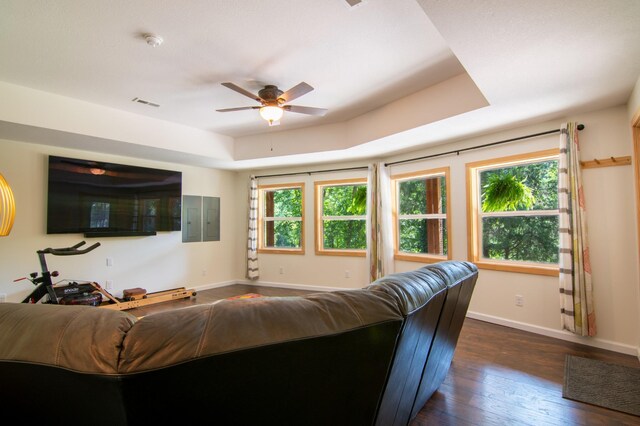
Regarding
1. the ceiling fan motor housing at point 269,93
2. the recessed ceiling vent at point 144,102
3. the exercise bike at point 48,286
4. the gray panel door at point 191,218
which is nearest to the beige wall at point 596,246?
the ceiling fan motor housing at point 269,93

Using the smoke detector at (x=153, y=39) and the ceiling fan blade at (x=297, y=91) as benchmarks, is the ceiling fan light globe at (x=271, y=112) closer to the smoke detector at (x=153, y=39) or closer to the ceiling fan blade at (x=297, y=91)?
the ceiling fan blade at (x=297, y=91)

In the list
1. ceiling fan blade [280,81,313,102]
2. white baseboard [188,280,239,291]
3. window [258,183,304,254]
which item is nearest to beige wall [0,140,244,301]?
white baseboard [188,280,239,291]

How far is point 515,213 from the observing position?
11.5 ft

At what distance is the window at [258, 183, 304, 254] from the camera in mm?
5688

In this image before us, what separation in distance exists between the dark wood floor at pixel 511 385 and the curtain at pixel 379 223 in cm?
160

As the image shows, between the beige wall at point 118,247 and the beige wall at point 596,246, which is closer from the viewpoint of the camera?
the beige wall at point 596,246

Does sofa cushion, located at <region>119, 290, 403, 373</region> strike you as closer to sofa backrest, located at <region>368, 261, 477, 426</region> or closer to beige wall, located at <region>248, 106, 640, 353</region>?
sofa backrest, located at <region>368, 261, 477, 426</region>

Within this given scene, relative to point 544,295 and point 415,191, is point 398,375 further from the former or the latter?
point 415,191

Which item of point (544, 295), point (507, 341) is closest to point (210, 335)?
point (507, 341)

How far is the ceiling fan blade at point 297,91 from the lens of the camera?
2.54 metres

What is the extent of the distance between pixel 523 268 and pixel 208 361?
12.1 ft

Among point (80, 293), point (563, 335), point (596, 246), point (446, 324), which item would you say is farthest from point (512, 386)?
point (80, 293)

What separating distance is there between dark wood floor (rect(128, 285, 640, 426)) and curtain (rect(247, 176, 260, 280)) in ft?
12.6

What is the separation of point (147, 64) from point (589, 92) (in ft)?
12.7
